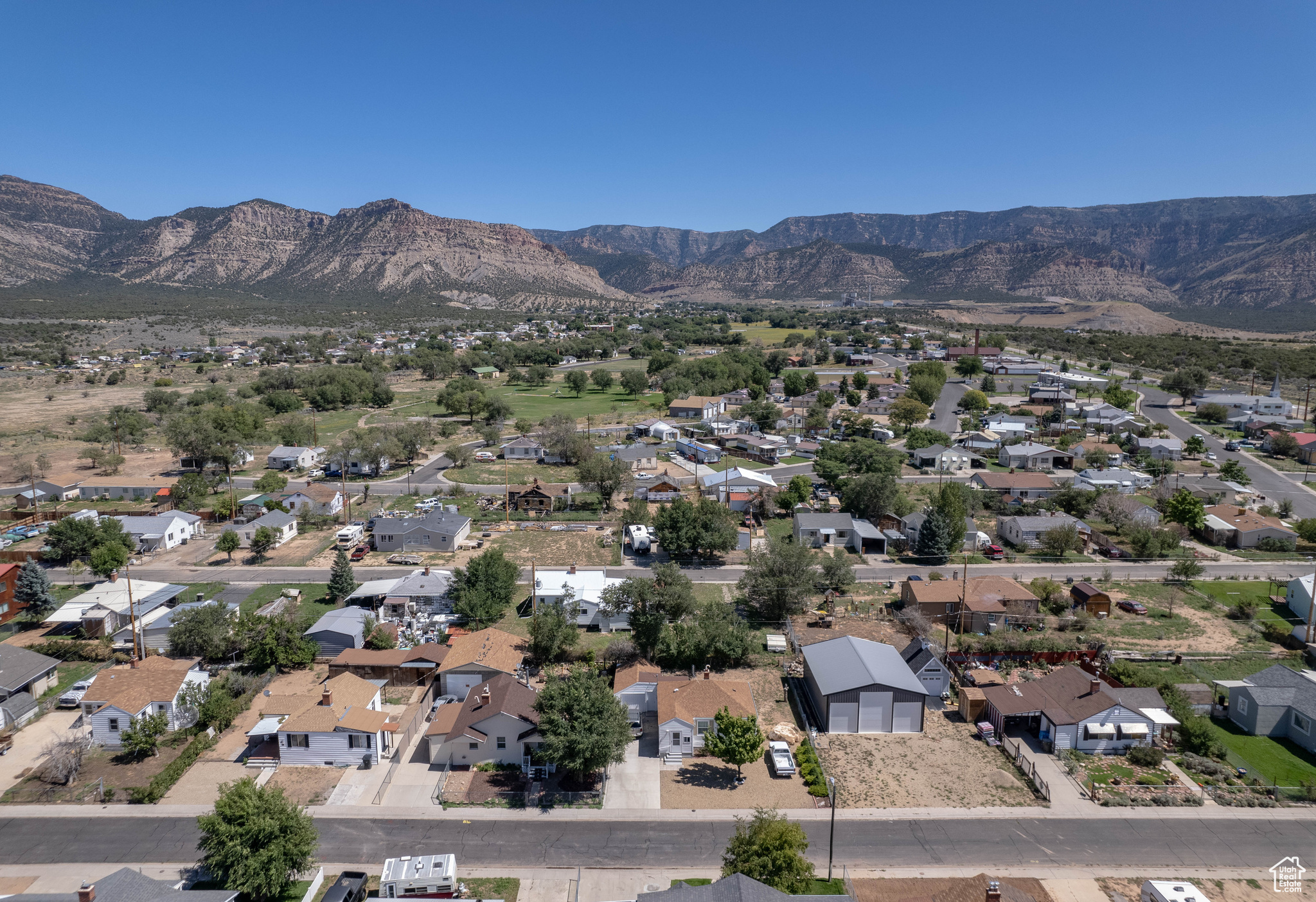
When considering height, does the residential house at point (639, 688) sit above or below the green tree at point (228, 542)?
below

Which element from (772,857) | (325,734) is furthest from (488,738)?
(772,857)

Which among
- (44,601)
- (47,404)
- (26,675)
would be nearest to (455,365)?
(47,404)

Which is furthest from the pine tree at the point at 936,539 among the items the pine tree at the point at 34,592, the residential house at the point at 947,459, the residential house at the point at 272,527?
the pine tree at the point at 34,592

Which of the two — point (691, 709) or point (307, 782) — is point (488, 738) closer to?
point (307, 782)

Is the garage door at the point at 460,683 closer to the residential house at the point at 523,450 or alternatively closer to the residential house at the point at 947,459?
the residential house at the point at 523,450

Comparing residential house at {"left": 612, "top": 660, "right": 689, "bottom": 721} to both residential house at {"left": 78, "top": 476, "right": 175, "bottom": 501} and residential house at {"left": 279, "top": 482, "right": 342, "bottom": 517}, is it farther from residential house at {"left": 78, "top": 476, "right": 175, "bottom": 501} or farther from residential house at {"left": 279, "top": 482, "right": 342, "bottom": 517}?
residential house at {"left": 78, "top": 476, "right": 175, "bottom": 501}

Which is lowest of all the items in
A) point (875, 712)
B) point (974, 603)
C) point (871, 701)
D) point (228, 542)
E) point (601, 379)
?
point (875, 712)

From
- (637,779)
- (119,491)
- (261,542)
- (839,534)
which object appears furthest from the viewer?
(119,491)
